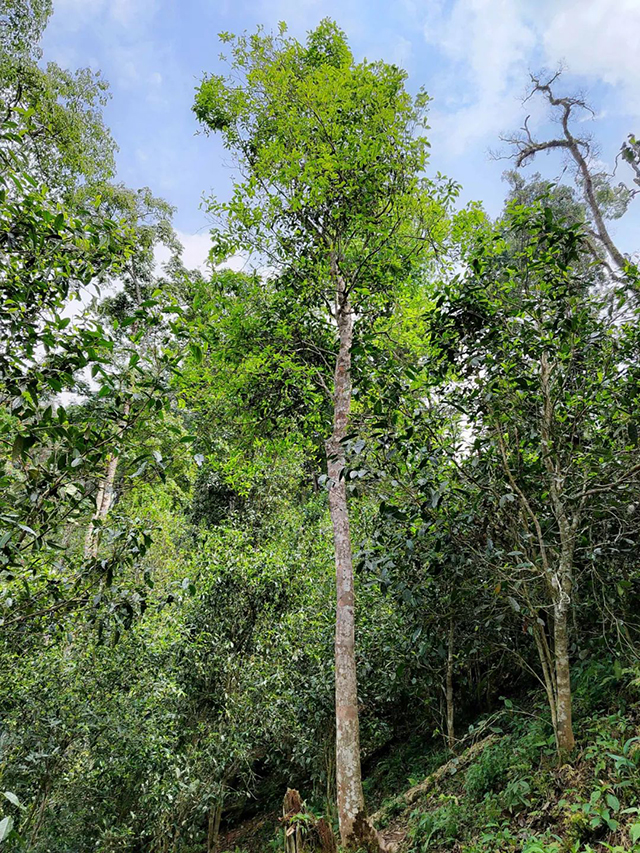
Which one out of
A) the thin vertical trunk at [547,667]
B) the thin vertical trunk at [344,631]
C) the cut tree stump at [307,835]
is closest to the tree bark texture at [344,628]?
the thin vertical trunk at [344,631]

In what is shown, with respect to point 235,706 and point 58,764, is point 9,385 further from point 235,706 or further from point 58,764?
point 235,706

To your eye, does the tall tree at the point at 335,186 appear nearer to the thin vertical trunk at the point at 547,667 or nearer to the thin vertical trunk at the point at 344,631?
the thin vertical trunk at the point at 344,631

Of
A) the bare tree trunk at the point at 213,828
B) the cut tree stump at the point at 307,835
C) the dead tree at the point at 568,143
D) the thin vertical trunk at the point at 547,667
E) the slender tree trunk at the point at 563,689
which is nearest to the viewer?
the slender tree trunk at the point at 563,689

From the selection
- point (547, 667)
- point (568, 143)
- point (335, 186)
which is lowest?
point (547, 667)

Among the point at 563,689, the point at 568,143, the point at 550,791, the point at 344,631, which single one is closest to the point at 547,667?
the point at 563,689

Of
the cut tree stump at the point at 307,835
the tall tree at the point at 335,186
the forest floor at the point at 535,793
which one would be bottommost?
the cut tree stump at the point at 307,835

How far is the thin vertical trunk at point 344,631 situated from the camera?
14.0 feet

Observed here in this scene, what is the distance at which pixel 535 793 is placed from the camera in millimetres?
3389

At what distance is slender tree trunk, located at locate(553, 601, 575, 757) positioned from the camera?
333 cm

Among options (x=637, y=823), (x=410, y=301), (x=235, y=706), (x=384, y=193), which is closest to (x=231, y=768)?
(x=235, y=706)

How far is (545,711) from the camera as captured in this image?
4477 mm

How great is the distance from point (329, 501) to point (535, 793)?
152 inches

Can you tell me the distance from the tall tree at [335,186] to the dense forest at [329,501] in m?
0.05

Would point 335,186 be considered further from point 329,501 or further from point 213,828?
point 213,828
